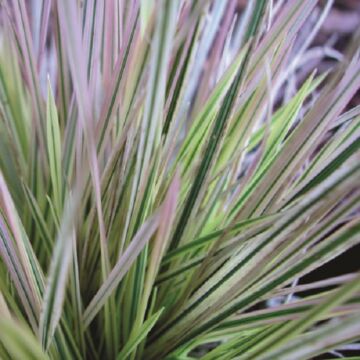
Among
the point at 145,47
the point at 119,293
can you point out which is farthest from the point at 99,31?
the point at 119,293

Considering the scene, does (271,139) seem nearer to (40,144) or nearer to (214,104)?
(214,104)

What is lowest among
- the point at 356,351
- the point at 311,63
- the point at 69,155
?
the point at 356,351

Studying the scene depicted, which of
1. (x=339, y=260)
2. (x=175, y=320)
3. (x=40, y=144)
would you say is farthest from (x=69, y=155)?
(x=339, y=260)

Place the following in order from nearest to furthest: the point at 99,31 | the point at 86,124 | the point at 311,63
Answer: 1. the point at 86,124
2. the point at 99,31
3. the point at 311,63

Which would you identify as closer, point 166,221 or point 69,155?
point 166,221

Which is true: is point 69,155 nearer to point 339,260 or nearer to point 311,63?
point 339,260

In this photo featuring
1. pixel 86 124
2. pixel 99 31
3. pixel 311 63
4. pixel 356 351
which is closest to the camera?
pixel 86 124

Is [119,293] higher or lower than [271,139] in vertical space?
lower
